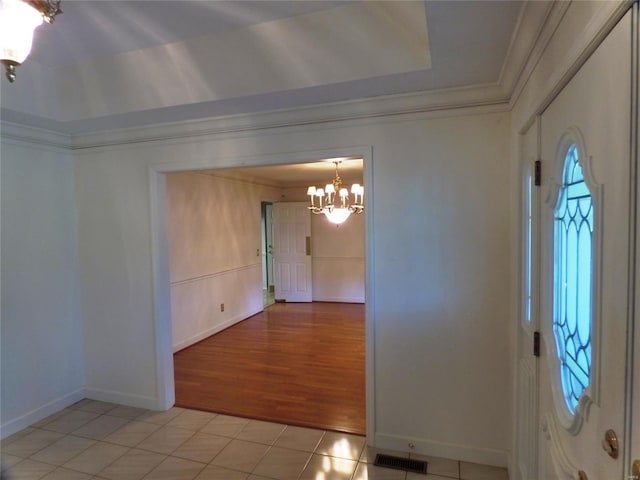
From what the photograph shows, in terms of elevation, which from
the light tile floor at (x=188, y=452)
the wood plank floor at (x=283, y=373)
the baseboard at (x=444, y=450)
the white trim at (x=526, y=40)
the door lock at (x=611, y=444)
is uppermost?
the white trim at (x=526, y=40)

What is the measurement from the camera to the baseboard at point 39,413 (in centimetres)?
284

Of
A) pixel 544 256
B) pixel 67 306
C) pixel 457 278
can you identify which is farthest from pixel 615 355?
pixel 67 306

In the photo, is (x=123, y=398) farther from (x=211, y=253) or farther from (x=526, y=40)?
(x=526, y=40)

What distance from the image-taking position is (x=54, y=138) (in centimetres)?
314

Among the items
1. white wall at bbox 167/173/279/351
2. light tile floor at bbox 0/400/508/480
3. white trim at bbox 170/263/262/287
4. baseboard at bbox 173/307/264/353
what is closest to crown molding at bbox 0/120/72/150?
white wall at bbox 167/173/279/351

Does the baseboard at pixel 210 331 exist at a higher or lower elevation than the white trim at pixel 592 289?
lower

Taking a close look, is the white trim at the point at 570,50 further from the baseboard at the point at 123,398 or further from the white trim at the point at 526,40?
the baseboard at the point at 123,398

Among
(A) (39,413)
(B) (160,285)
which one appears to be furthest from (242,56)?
(A) (39,413)

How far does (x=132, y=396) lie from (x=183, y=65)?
9.08 ft

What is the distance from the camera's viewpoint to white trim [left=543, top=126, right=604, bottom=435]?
39.4 inches

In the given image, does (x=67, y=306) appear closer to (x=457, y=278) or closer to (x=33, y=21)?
(x=33, y=21)

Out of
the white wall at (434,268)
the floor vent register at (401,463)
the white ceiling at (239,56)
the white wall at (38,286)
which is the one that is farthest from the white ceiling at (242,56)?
the floor vent register at (401,463)

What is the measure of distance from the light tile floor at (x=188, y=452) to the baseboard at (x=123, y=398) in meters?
0.09

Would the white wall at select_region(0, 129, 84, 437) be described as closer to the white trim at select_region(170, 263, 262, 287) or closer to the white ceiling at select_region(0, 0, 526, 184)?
the white ceiling at select_region(0, 0, 526, 184)
